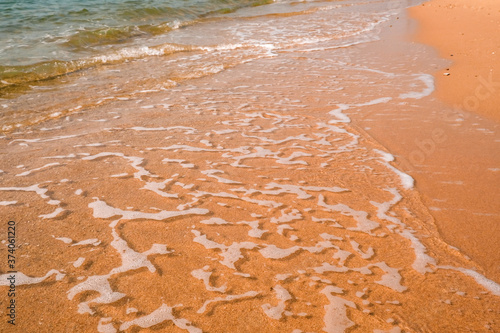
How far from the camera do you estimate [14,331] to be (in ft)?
7.91

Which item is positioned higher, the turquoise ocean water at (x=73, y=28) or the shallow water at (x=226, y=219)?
the turquoise ocean water at (x=73, y=28)

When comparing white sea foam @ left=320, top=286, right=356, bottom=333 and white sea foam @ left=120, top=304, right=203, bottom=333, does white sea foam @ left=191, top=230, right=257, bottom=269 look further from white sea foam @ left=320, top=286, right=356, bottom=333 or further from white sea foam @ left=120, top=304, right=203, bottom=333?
white sea foam @ left=320, top=286, right=356, bottom=333

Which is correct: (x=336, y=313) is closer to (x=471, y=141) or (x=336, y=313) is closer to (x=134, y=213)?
(x=134, y=213)

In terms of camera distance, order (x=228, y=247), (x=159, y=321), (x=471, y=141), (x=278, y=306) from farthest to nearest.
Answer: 1. (x=471, y=141)
2. (x=228, y=247)
3. (x=278, y=306)
4. (x=159, y=321)

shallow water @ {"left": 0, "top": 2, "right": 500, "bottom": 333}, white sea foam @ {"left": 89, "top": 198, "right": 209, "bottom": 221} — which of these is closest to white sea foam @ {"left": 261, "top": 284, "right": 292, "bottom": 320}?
shallow water @ {"left": 0, "top": 2, "right": 500, "bottom": 333}

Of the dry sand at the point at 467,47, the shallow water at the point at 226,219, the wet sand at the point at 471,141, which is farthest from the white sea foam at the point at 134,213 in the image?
the dry sand at the point at 467,47

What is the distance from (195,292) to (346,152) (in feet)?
8.78

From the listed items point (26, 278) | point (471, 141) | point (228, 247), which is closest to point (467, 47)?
point (471, 141)

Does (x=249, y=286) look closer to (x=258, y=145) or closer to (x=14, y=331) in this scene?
(x=14, y=331)

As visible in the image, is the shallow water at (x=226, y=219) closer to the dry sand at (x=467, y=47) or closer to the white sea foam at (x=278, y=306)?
the white sea foam at (x=278, y=306)

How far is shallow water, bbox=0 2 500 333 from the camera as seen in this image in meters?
2.55

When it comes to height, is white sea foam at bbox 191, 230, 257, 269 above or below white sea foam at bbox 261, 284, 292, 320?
above

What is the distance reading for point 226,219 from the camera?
3.48 meters

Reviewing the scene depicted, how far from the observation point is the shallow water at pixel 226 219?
8.38 ft
